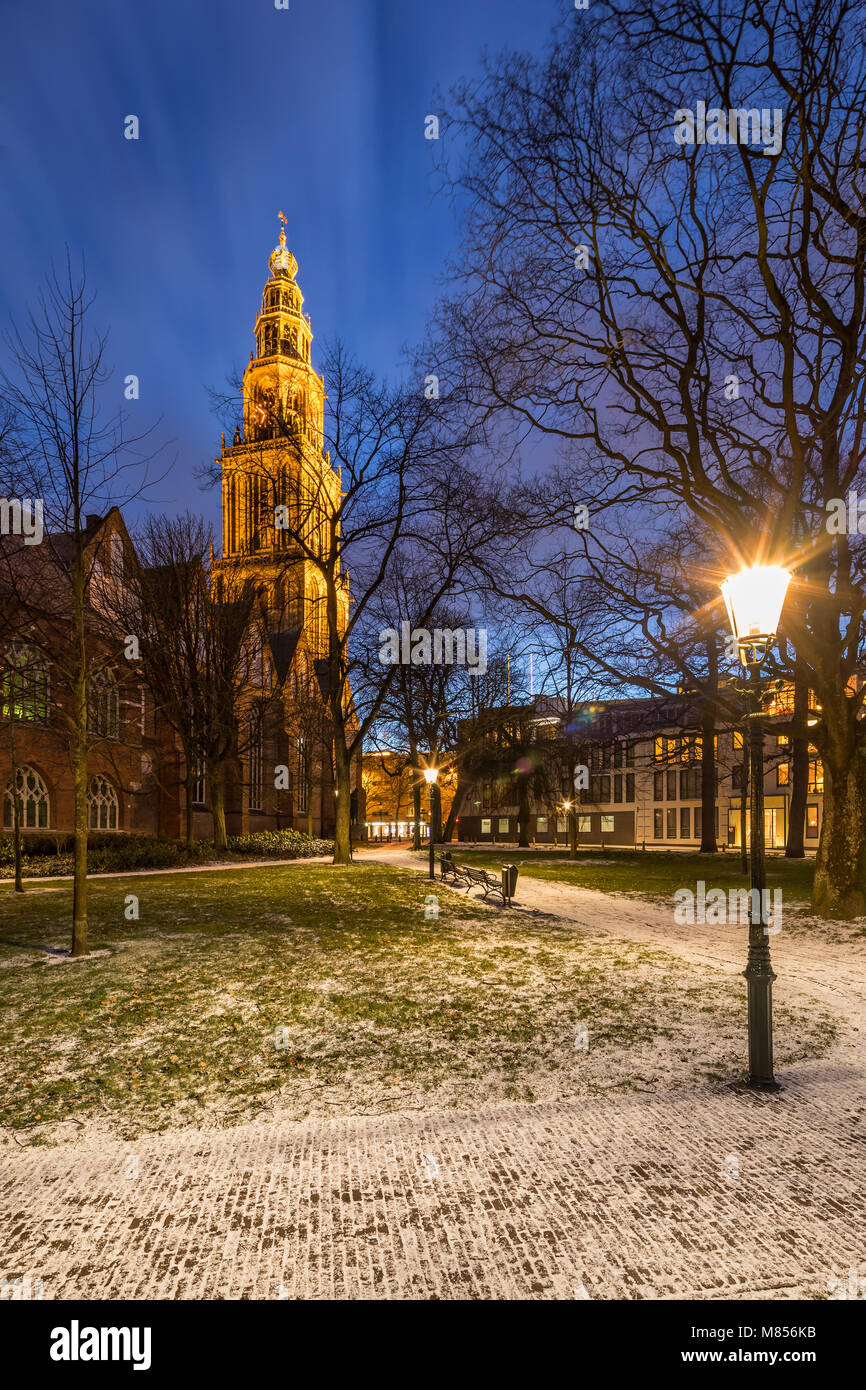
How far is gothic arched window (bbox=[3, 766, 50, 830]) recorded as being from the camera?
87.1ft

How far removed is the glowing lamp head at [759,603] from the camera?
6.15 metres

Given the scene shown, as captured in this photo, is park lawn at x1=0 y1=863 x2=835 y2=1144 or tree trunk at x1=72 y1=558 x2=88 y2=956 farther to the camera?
tree trunk at x1=72 y1=558 x2=88 y2=956

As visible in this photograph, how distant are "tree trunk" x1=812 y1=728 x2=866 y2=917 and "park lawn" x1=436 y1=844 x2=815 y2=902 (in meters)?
2.91

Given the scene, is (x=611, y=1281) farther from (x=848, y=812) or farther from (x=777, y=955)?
(x=848, y=812)

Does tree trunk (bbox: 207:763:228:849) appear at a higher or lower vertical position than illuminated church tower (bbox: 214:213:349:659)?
lower

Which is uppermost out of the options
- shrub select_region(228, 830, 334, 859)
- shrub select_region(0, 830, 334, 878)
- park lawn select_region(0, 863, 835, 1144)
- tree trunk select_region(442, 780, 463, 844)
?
park lawn select_region(0, 863, 835, 1144)

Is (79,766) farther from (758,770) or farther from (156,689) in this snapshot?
(156,689)

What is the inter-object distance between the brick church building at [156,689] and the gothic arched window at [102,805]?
58 mm

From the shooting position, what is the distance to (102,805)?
105ft

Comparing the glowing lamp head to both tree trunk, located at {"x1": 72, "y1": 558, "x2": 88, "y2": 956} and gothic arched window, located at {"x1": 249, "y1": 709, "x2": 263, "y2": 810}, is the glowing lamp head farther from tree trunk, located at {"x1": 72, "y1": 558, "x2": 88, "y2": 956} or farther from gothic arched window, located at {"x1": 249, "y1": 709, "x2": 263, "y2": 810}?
gothic arched window, located at {"x1": 249, "y1": 709, "x2": 263, "y2": 810}

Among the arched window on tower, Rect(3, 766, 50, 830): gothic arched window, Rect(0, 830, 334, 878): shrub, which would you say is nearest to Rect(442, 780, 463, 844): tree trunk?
the arched window on tower

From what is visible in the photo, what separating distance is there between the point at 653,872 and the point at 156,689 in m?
19.8

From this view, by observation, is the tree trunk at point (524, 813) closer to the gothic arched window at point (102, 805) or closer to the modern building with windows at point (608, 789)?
the modern building with windows at point (608, 789)

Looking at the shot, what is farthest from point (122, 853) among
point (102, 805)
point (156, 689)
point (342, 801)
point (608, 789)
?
point (608, 789)
